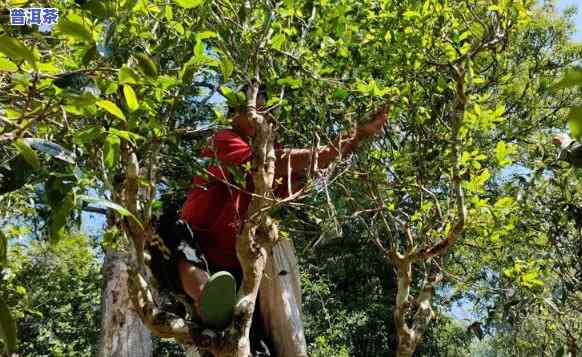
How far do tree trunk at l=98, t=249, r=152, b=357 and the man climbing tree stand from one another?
2.75 meters

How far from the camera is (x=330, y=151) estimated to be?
2379mm

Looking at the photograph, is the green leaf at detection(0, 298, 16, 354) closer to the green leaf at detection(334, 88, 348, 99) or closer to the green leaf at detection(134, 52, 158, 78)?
the green leaf at detection(134, 52, 158, 78)

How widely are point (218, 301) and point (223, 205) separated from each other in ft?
2.37

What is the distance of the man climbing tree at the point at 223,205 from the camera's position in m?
2.27

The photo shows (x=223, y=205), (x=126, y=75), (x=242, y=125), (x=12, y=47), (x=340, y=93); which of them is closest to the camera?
(x=12, y=47)

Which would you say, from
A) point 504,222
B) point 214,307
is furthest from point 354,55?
point 214,307

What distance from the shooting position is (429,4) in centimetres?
272

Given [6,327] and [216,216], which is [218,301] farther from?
[6,327]

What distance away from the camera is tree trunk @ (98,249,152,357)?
5.20 meters

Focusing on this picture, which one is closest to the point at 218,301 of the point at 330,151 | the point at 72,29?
the point at 330,151

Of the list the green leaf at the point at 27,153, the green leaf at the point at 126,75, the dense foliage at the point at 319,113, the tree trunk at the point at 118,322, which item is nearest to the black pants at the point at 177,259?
the dense foliage at the point at 319,113

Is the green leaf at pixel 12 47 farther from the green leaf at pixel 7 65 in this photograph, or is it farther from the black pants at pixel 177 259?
the black pants at pixel 177 259

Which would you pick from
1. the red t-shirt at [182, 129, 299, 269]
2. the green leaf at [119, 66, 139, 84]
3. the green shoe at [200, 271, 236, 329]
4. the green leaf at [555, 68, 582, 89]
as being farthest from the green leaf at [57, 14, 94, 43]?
the red t-shirt at [182, 129, 299, 269]

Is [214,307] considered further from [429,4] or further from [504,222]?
[504,222]
